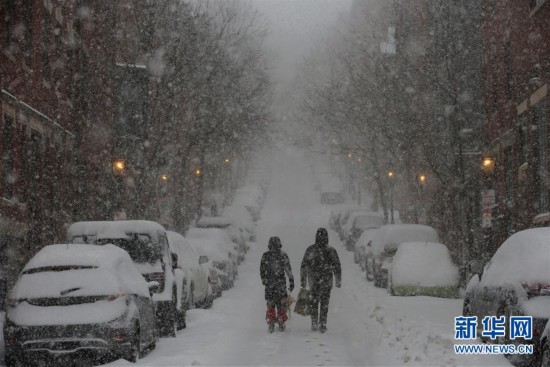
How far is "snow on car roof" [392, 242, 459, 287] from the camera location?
74.4 ft

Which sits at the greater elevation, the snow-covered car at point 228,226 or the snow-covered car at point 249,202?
the snow-covered car at point 249,202

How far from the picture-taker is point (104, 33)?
3675 centimetres

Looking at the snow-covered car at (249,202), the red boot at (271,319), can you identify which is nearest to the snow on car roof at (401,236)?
the red boot at (271,319)

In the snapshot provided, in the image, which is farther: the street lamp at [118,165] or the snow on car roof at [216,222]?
the snow on car roof at [216,222]

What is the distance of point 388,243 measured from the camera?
26.9m

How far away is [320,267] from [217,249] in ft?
33.2

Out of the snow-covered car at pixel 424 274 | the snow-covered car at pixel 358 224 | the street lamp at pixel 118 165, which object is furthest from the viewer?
the snow-covered car at pixel 358 224

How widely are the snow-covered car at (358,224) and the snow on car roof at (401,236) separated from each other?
13.6 meters

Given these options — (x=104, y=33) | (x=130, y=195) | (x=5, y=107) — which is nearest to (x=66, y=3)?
(x=104, y=33)

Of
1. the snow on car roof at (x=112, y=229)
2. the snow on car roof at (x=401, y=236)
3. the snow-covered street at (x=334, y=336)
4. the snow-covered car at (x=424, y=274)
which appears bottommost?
the snow-covered street at (x=334, y=336)

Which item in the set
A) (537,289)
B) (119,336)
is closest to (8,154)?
(119,336)

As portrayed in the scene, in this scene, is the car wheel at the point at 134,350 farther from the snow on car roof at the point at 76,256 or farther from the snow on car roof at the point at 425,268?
the snow on car roof at the point at 425,268

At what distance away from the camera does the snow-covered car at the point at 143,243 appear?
14.9 m

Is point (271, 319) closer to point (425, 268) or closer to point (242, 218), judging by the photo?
point (425, 268)
